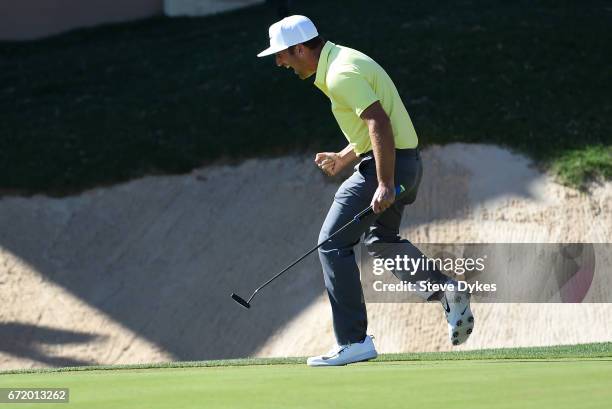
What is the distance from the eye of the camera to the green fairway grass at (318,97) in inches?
639

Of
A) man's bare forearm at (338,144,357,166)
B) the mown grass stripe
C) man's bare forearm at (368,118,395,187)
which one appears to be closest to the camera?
man's bare forearm at (368,118,395,187)

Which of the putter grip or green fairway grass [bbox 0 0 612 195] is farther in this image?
green fairway grass [bbox 0 0 612 195]

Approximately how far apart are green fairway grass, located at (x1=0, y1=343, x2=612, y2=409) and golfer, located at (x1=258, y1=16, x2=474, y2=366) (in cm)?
32

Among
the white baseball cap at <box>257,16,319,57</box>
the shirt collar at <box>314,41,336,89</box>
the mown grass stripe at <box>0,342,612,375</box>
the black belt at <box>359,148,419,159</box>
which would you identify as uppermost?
the white baseball cap at <box>257,16,319,57</box>

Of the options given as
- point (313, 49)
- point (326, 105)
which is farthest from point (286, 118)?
point (313, 49)

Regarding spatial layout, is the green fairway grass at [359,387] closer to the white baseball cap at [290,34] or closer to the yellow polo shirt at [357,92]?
the yellow polo shirt at [357,92]

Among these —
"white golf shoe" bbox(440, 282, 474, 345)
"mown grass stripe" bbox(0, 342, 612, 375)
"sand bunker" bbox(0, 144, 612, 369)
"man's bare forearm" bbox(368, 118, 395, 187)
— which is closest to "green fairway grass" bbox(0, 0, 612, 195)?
"sand bunker" bbox(0, 144, 612, 369)

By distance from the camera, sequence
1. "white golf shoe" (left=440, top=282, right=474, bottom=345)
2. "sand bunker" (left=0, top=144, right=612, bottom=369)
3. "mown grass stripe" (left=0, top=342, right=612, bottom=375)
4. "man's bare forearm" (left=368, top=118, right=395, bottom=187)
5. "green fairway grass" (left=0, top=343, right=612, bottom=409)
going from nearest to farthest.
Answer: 1. "green fairway grass" (left=0, top=343, right=612, bottom=409)
2. "man's bare forearm" (left=368, top=118, right=395, bottom=187)
3. "white golf shoe" (left=440, top=282, right=474, bottom=345)
4. "mown grass stripe" (left=0, top=342, right=612, bottom=375)
5. "sand bunker" (left=0, top=144, right=612, bottom=369)

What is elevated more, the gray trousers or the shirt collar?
the shirt collar

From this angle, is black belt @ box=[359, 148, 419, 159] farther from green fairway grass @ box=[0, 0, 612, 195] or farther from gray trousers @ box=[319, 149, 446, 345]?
green fairway grass @ box=[0, 0, 612, 195]

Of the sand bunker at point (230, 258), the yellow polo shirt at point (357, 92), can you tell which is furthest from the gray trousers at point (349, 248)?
the sand bunker at point (230, 258)

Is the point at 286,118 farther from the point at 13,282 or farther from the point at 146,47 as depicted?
the point at 146,47

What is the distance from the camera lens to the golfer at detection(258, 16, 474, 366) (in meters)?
7.21

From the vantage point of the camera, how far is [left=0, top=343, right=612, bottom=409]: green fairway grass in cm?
526
